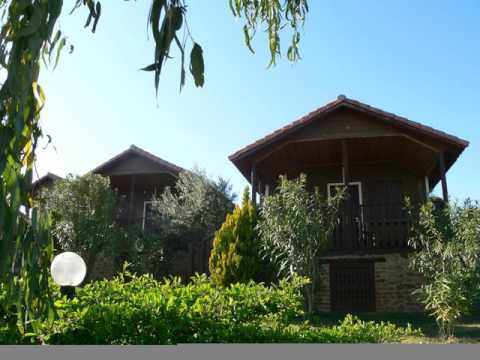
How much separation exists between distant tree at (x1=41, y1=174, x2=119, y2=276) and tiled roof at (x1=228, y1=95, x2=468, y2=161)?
4136 mm

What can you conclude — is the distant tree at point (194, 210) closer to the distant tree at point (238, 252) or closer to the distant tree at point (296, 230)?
the distant tree at point (238, 252)

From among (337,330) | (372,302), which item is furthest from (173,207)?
(337,330)

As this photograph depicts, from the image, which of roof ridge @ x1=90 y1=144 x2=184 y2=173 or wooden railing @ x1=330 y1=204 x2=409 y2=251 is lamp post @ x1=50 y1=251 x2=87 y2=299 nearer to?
wooden railing @ x1=330 y1=204 x2=409 y2=251

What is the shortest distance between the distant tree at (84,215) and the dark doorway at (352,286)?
6585mm

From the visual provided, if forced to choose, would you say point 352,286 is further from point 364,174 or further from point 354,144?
point 364,174

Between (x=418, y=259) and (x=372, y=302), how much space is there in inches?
125

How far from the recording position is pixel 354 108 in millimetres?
14047

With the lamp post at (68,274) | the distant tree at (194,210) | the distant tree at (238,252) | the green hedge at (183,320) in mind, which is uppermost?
the distant tree at (194,210)

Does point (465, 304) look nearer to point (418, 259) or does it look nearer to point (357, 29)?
point (418, 259)

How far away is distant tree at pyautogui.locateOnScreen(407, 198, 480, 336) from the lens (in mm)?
8586

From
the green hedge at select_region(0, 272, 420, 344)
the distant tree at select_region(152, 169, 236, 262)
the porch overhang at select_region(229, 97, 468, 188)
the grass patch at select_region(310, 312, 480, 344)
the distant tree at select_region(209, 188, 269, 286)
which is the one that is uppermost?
the porch overhang at select_region(229, 97, 468, 188)

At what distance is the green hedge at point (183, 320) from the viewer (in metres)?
3.42

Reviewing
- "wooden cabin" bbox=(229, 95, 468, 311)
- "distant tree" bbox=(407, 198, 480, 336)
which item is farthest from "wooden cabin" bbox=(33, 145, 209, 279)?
"distant tree" bbox=(407, 198, 480, 336)

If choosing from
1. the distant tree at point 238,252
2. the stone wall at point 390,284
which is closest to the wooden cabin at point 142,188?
the distant tree at point 238,252
